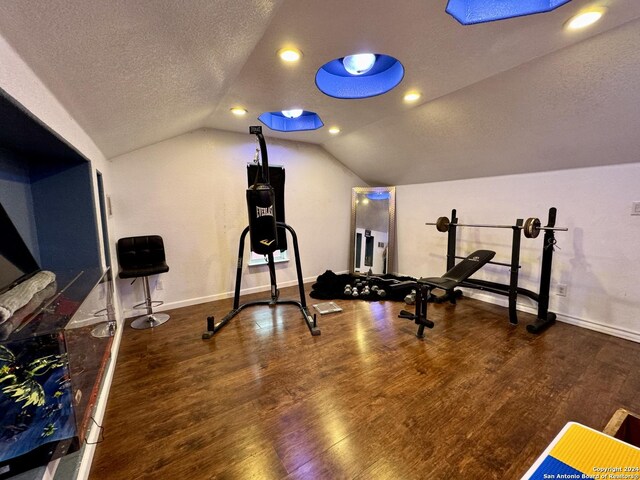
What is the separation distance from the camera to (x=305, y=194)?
446 centimetres

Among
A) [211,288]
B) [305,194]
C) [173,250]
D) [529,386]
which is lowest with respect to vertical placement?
[529,386]

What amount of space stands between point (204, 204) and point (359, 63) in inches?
98.8

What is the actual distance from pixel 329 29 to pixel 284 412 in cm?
237

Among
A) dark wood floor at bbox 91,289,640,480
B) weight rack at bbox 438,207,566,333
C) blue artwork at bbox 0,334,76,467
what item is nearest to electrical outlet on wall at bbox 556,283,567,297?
weight rack at bbox 438,207,566,333

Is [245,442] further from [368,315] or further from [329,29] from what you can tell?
[329,29]

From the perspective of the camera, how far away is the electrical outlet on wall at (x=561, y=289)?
2.93 m

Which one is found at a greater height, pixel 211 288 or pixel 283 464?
pixel 211 288

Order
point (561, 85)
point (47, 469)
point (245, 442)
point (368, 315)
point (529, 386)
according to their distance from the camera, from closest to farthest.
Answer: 1. point (47, 469)
2. point (245, 442)
3. point (529, 386)
4. point (561, 85)
5. point (368, 315)

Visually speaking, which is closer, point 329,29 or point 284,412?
point 329,29

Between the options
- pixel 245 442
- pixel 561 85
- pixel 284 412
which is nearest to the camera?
pixel 245 442

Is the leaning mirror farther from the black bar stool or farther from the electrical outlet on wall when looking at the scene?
the black bar stool

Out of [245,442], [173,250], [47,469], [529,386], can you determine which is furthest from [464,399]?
[173,250]

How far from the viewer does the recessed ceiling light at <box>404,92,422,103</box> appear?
2510 mm

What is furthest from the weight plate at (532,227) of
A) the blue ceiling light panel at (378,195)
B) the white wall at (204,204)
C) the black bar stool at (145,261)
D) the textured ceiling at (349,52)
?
the black bar stool at (145,261)
